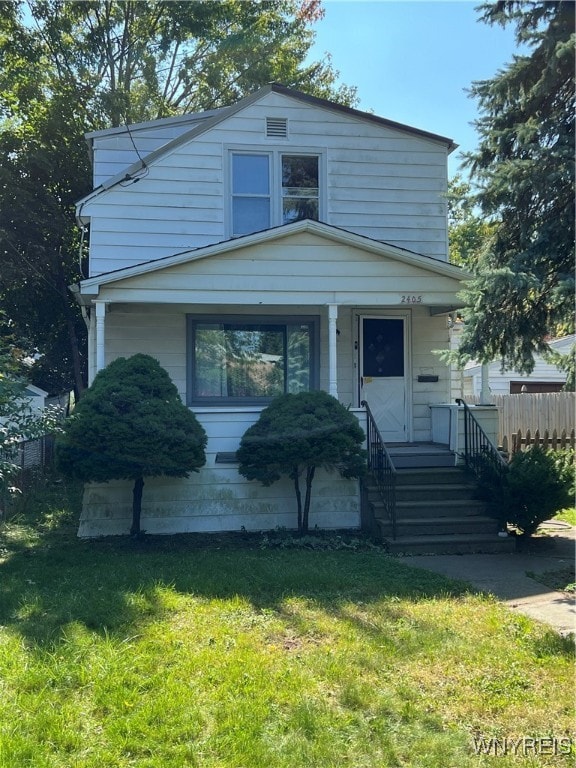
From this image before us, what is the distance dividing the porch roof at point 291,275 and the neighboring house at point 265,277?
20mm

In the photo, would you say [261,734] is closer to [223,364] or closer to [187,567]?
[187,567]

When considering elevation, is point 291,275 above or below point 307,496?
above

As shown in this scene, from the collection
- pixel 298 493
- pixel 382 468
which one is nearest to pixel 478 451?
pixel 382 468

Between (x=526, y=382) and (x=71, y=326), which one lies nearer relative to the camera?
(x=71, y=326)

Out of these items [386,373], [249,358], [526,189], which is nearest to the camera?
[526,189]

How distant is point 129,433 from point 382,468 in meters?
3.39

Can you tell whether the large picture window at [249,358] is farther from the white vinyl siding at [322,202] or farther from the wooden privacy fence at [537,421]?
the wooden privacy fence at [537,421]

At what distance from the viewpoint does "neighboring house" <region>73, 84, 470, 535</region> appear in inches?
357

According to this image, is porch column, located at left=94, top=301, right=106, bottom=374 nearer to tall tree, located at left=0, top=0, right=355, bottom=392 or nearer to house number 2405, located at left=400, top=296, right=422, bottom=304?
house number 2405, located at left=400, top=296, right=422, bottom=304

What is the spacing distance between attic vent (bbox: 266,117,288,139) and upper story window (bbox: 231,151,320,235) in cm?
30

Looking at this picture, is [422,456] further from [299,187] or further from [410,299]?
[299,187]

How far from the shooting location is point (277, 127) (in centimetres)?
1088

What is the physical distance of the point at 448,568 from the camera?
724 centimetres

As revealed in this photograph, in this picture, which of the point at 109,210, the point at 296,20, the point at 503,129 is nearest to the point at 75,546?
the point at 109,210
